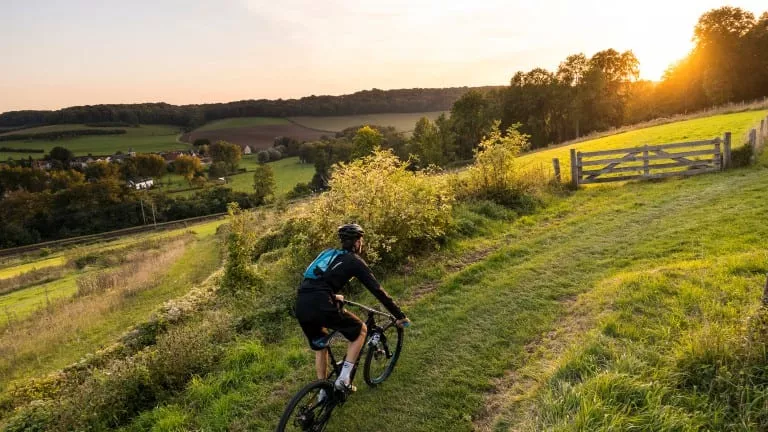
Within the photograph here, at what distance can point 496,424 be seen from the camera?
15.2 ft

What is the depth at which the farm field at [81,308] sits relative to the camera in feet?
42.7

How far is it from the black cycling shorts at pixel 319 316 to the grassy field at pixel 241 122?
417 feet

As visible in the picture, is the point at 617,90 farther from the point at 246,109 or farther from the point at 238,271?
the point at 246,109

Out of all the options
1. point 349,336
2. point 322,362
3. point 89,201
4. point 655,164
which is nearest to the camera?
point 349,336

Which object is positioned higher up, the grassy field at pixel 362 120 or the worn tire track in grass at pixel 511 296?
the grassy field at pixel 362 120

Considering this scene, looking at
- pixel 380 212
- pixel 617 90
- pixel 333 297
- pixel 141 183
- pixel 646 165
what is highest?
pixel 617 90

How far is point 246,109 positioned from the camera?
137625 mm

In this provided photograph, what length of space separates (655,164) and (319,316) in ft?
55.8

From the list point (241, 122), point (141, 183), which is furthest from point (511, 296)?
point (241, 122)

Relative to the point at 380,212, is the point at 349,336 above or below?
below

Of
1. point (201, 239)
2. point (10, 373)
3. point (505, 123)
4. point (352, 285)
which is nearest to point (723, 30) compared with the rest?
point (505, 123)

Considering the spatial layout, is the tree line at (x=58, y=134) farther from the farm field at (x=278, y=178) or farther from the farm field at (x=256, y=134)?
the farm field at (x=278, y=178)

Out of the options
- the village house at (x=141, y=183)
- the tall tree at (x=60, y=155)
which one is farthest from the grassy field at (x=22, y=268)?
the tall tree at (x=60, y=155)

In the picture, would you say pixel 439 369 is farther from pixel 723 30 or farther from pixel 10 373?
pixel 723 30
